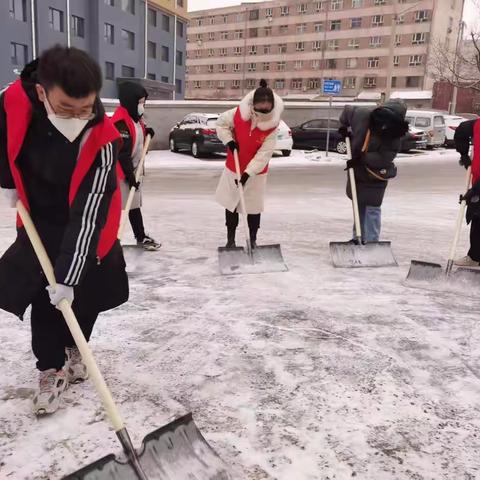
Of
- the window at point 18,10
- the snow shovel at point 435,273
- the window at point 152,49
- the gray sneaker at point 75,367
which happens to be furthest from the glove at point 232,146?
the window at point 152,49

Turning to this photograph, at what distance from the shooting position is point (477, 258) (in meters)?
5.21

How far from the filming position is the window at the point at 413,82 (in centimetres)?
5516

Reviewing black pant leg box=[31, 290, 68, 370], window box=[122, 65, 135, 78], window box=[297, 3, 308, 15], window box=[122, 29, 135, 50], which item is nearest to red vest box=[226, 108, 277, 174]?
black pant leg box=[31, 290, 68, 370]

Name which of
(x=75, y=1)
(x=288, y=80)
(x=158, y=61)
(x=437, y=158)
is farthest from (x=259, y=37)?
(x=437, y=158)

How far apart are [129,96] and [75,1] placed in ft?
103

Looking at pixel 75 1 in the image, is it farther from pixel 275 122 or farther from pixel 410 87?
pixel 410 87

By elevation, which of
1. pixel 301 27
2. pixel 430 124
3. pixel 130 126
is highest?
pixel 301 27

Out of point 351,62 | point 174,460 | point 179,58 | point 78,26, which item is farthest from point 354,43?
point 174,460

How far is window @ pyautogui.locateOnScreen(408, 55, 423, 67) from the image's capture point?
54487 mm

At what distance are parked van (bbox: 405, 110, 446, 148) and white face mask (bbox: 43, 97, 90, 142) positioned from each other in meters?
21.4

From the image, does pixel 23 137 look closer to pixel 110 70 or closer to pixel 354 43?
pixel 110 70

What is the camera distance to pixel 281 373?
9.87ft

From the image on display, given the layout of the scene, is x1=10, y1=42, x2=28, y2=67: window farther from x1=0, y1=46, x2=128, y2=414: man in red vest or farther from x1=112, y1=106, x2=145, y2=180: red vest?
x1=0, y1=46, x2=128, y2=414: man in red vest

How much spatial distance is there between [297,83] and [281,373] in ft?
215
